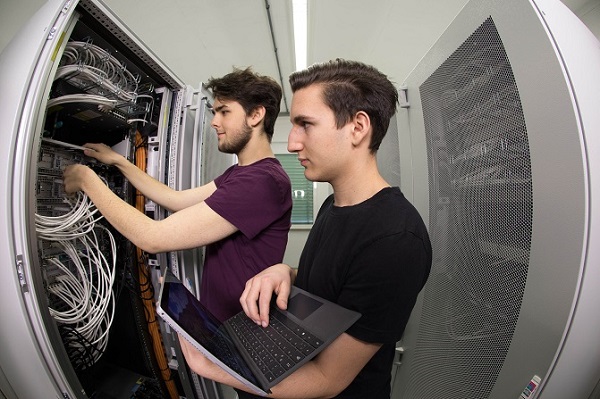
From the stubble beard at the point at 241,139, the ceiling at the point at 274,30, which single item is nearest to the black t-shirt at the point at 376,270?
the stubble beard at the point at 241,139

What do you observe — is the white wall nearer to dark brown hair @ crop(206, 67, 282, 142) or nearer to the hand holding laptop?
dark brown hair @ crop(206, 67, 282, 142)

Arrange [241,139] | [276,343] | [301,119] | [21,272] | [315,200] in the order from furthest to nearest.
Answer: [315,200]
[241,139]
[301,119]
[21,272]
[276,343]

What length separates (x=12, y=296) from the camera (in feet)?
2.11

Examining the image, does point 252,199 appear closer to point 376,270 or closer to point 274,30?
point 376,270

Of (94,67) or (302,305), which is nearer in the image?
(302,305)

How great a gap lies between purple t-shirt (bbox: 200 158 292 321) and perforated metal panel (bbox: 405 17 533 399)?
689 mm

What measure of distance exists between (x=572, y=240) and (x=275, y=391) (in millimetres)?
722

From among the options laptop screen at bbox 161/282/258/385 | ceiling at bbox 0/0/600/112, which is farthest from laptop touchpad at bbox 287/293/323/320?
ceiling at bbox 0/0/600/112

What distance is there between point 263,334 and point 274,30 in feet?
8.98

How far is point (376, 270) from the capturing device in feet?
1.77

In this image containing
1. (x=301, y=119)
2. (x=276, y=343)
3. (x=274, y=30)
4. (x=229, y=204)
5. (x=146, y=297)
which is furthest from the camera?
(x=274, y=30)

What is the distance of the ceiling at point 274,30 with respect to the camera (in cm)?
195

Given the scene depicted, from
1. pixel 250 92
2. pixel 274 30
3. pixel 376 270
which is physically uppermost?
pixel 274 30


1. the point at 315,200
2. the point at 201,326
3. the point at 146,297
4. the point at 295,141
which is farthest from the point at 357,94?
the point at 315,200
